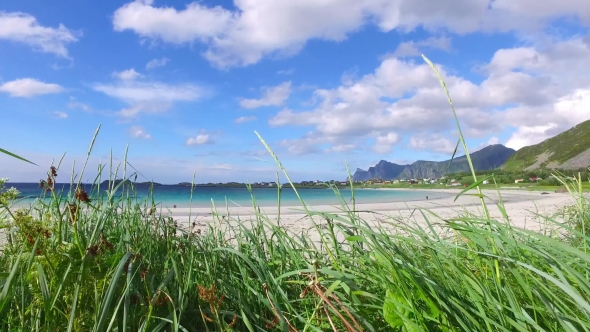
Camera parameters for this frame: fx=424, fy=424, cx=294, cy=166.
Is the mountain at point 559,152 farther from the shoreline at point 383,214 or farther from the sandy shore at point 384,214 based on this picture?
the shoreline at point 383,214

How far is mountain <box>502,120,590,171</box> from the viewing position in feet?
301

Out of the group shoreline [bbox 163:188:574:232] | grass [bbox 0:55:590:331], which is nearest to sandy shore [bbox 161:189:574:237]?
shoreline [bbox 163:188:574:232]

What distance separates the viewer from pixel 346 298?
1.58 meters

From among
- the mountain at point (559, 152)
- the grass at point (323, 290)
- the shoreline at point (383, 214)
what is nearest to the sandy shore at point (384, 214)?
the shoreline at point (383, 214)

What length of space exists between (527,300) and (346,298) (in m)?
0.63

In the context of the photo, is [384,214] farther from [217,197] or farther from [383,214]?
[217,197]

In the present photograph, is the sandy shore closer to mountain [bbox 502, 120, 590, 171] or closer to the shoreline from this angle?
the shoreline

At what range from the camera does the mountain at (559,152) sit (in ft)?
301

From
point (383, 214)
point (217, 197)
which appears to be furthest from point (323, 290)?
point (217, 197)

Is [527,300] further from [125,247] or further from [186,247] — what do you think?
[125,247]

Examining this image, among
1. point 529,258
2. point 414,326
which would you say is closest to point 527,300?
point 529,258

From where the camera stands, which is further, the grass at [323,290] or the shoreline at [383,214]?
the shoreline at [383,214]

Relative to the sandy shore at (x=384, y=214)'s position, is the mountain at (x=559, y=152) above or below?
above

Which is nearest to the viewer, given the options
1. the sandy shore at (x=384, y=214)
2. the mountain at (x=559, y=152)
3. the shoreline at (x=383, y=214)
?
the shoreline at (x=383, y=214)
